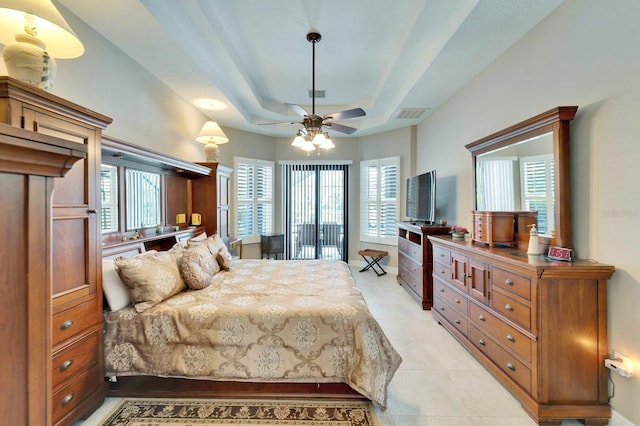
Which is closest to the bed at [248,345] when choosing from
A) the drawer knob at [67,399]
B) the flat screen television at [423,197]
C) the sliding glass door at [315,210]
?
the drawer knob at [67,399]

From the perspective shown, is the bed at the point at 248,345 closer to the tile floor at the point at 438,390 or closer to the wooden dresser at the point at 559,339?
the tile floor at the point at 438,390

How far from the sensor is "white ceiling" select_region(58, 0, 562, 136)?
2.38 metres

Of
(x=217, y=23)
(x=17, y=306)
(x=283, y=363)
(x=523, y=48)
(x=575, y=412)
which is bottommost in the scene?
(x=575, y=412)

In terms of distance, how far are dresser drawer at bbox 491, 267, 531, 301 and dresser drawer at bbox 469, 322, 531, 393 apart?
0.47 meters

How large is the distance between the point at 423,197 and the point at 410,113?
142 cm

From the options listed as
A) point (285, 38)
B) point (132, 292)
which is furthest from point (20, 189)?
point (285, 38)

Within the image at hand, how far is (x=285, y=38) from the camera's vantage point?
3.25 m

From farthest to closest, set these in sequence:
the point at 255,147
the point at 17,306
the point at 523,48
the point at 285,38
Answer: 1. the point at 255,147
2. the point at 285,38
3. the point at 523,48
4. the point at 17,306

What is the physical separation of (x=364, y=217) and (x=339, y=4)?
409cm

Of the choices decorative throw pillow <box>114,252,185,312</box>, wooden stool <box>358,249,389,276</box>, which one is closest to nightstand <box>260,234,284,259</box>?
wooden stool <box>358,249,389,276</box>

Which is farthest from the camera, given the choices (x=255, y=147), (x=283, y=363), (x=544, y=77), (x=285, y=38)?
(x=255, y=147)

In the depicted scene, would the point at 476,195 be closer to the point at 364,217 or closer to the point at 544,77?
the point at 544,77

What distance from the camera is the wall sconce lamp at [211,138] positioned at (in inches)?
157

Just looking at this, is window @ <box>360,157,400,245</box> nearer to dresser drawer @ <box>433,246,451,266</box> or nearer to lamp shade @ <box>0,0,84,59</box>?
dresser drawer @ <box>433,246,451,266</box>
